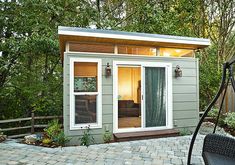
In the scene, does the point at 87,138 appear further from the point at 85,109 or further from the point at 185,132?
the point at 185,132

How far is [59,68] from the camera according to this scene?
9.54 m

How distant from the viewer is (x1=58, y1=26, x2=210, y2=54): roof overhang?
17.6 ft

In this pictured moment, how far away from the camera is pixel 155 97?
6297 millimetres

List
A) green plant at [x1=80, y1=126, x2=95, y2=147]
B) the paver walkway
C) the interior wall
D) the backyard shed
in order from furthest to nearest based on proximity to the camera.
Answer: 1. the interior wall
2. the backyard shed
3. green plant at [x1=80, y1=126, x2=95, y2=147]
4. the paver walkway

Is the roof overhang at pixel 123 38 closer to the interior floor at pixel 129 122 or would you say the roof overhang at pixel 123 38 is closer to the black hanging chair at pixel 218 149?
the interior floor at pixel 129 122

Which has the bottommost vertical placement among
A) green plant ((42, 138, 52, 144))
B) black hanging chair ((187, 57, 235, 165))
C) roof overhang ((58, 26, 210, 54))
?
green plant ((42, 138, 52, 144))

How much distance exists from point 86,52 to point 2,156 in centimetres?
298

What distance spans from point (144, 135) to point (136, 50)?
2.33 m

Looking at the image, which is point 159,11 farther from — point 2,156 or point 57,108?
point 2,156

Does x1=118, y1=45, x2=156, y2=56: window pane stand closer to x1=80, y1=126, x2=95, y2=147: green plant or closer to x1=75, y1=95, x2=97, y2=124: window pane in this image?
x1=75, y1=95, x2=97, y2=124: window pane

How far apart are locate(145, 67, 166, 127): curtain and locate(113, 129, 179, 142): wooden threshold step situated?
Answer: 0.25 meters

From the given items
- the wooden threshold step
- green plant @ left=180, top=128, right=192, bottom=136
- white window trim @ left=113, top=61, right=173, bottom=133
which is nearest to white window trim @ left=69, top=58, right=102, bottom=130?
white window trim @ left=113, top=61, right=173, bottom=133

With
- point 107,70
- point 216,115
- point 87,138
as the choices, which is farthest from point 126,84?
point 87,138

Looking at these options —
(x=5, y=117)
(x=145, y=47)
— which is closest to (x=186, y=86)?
(x=145, y=47)
